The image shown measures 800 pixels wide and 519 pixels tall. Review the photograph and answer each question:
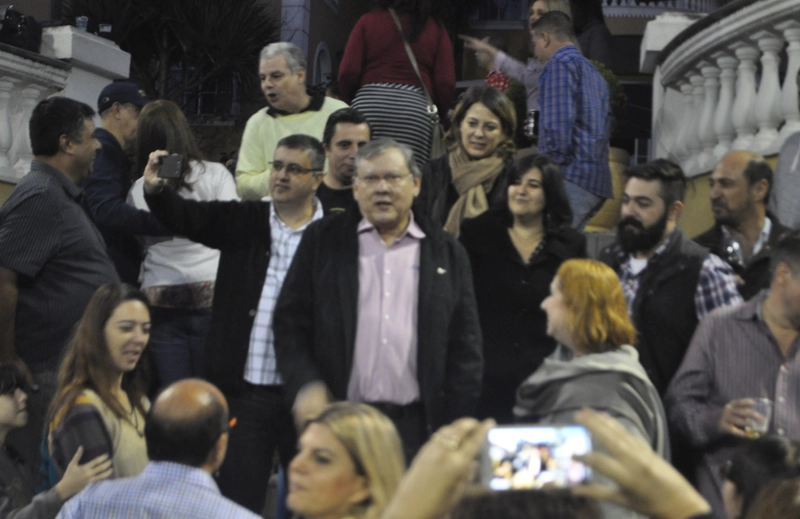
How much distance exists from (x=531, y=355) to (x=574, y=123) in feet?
5.68

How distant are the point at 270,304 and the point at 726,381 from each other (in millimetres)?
1628

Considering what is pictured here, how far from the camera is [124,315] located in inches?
179

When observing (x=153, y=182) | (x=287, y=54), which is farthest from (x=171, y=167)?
(x=287, y=54)

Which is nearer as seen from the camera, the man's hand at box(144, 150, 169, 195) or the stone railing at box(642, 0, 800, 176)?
the man's hand at box(144, 150, 169, 195)

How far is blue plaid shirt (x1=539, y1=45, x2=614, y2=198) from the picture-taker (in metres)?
5.98

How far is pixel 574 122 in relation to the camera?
19.7 feet

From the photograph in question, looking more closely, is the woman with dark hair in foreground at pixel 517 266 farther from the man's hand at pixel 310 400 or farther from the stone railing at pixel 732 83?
the stone railing at pixel 732 83

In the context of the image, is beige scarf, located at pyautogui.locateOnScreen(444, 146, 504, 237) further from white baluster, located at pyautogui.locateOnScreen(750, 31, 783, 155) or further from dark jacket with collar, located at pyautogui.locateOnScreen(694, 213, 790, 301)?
white baluster, located at pyautogui.locateOnScreen(750, 31, 783, 155)

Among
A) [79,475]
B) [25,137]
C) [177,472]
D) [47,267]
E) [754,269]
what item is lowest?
[79,475]

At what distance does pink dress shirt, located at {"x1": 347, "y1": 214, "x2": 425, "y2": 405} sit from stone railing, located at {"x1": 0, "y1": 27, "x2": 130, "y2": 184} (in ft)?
11.1

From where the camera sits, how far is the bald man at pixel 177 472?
11.3ft

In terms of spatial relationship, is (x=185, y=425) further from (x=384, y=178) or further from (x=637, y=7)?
(x=637, y=7)

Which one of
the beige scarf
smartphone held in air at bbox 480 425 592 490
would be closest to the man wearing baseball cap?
the beige scarf

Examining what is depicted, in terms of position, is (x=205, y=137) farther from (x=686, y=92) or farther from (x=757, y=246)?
(x=757, y=246)
